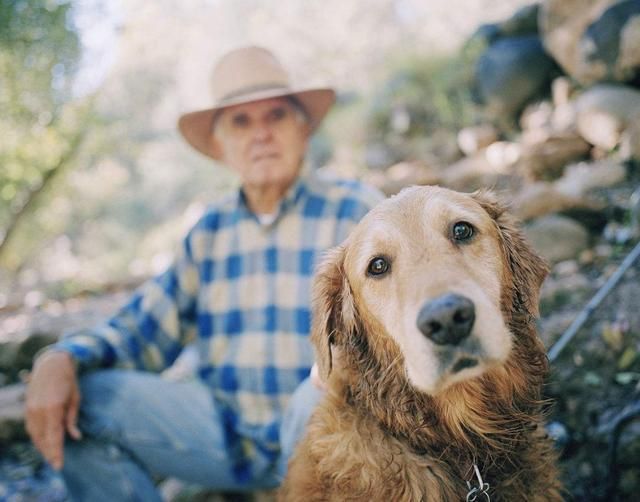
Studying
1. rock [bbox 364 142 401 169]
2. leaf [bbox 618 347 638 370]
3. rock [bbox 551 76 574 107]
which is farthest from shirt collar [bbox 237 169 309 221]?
rock [bbox 364 142 401 169]

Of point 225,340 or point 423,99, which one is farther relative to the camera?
point 423,99

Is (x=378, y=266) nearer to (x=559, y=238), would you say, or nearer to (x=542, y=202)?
(x=559, y=238)

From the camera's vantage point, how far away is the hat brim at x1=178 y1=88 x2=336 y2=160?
112 inches

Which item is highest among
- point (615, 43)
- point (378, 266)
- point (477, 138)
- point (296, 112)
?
point (615, 43)

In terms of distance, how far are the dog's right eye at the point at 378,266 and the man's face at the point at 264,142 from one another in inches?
50.0

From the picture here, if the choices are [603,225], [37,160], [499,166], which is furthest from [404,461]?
[37,160]

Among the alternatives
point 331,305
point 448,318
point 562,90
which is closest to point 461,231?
point 448,318

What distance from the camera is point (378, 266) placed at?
1.80 m

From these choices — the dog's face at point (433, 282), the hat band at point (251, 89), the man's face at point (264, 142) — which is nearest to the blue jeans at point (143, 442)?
the dog's face at point (433, 282)

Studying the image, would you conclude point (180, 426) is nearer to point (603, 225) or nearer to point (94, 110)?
point (603, 225)

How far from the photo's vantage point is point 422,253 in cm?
167

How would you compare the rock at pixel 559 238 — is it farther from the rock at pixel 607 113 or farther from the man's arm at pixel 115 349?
the man's arm at pixel 115 349

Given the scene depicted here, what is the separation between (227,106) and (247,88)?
0.55ft

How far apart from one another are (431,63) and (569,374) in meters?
9.99
